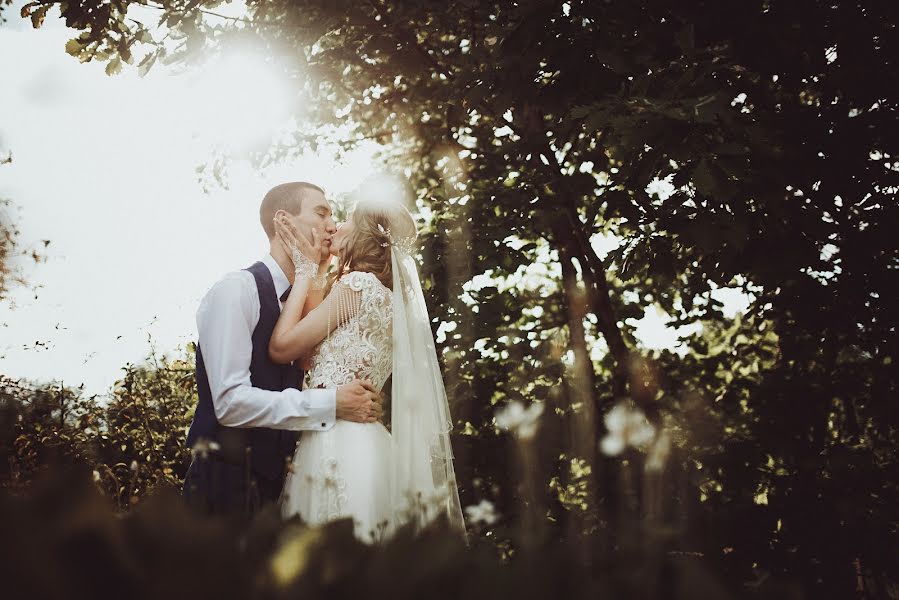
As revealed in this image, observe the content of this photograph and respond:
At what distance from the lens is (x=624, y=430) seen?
5.52 meters

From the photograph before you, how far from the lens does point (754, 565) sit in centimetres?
394

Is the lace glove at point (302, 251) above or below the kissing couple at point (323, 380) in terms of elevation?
above

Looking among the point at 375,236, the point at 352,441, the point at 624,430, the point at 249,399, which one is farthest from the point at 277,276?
the point at 624,430

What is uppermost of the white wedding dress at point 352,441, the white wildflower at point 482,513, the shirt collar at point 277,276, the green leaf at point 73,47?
the green leaf at point 73,47

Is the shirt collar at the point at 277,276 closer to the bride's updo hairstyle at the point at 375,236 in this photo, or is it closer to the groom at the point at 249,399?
the groom at the point at 249,399

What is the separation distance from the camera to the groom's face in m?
4.22

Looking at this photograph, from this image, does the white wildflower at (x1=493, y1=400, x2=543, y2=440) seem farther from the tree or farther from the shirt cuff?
the shirt cuff

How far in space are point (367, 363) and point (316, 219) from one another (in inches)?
43.7

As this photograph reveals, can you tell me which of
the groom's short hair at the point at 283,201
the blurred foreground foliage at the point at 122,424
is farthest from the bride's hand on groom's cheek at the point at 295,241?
the blurred foreground foliage at the point at 122,424

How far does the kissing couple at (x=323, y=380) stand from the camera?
336 cm

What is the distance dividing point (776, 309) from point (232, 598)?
4.75 m

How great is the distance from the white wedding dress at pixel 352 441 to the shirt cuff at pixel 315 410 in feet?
0.19

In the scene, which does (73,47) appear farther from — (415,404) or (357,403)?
(415,404)

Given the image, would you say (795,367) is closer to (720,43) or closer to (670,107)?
(720,43)
